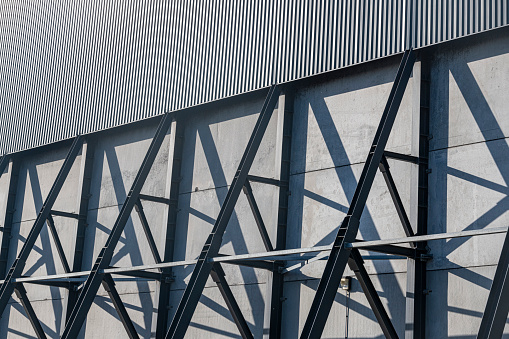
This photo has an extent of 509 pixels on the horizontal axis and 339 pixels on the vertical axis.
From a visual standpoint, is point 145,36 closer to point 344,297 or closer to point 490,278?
point 344,297

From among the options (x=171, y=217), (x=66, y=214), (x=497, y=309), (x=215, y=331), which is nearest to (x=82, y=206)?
(x=66, y=214)

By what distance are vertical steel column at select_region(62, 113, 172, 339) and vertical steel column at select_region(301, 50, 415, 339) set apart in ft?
26.4

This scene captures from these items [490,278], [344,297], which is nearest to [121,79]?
[344,297]

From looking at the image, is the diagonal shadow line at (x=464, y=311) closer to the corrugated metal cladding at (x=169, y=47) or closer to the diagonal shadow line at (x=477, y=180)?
the diagonal shadow line at (x=477, y=180)

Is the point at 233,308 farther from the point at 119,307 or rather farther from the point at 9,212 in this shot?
the point at 9,212

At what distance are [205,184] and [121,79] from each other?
16.4ft

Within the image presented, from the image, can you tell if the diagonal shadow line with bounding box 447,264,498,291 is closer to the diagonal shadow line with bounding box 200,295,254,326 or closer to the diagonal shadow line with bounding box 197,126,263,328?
the diagonal shadow line with bounding box 197,126,263,328

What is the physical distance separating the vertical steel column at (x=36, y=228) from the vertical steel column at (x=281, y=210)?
→ 8.58 metres

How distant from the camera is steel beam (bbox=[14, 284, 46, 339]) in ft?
81.5

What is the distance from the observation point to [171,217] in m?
23.0

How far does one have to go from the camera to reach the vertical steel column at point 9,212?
2878 centimetres

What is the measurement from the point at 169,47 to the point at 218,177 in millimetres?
4480

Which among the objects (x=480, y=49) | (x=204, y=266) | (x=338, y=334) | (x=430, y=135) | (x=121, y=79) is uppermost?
(x=121, y=79)

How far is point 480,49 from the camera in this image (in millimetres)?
17453
